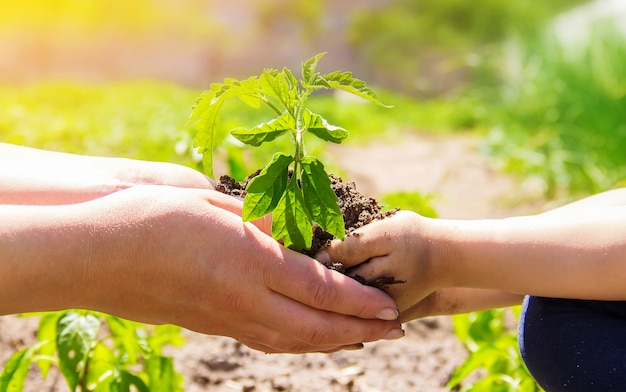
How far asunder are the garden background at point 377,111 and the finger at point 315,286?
357 mm

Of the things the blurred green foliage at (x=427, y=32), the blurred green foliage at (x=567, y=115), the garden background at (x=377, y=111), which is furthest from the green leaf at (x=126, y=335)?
the blurred green foliage at (x=427, y=32)

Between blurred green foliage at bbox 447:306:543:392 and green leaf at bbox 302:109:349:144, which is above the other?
green leaf at bbox 302:109:349:144

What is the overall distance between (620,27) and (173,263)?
234 inches

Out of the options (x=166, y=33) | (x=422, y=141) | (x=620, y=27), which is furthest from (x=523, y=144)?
(x=166, y=33)

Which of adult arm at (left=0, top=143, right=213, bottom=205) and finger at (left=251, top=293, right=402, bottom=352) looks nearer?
finger at (left=251, top=293, right=402, bottom=352)

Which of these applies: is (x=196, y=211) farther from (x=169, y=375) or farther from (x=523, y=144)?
(x=523, y=144)

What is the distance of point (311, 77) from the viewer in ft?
4.36

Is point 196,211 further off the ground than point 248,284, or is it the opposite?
point 196,211

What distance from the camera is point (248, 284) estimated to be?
129 centimetres

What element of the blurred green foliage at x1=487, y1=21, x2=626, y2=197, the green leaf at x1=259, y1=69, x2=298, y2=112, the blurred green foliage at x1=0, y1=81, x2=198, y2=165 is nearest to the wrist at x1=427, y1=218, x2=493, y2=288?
the green leaf at x1=259, y1=69, x2=298, y2=112

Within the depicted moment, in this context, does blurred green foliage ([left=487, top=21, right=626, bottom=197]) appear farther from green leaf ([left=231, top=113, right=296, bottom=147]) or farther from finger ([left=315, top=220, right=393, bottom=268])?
green leaf ([left=231, top=113, right=296, bottom=147])

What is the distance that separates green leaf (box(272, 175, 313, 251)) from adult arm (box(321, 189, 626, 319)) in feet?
0.28

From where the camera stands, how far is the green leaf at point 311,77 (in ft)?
4.33

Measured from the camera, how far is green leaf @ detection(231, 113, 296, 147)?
128 centimetres
